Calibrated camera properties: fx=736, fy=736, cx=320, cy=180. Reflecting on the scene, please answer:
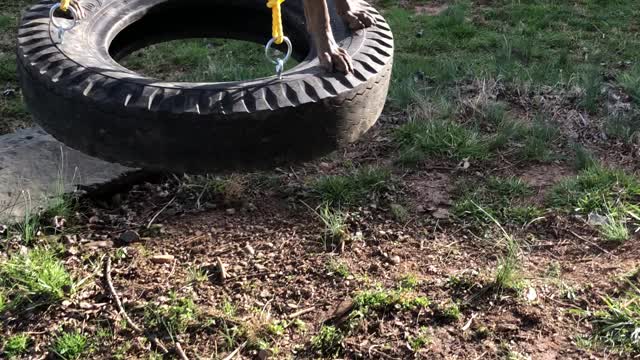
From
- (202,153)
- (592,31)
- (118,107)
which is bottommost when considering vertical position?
(592,31)

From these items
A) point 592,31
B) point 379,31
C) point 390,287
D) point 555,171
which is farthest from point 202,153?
point 592,31

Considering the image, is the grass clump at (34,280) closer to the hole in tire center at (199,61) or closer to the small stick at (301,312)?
the small stick at (301,312)

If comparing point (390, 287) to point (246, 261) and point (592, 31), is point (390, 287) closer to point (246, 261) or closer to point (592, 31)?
point (246, 261)

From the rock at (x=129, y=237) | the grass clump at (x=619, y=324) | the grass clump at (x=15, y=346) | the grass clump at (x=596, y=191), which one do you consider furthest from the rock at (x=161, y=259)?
the grass clump at (x=596, y=191)

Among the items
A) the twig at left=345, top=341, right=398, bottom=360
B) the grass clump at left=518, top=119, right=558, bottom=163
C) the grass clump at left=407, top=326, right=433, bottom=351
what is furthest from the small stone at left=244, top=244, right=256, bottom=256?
the grass clump at left=518, top=119, right=558, bottom=163

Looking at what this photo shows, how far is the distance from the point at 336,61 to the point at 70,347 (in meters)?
1.46

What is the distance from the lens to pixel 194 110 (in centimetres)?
265

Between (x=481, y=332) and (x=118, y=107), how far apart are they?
60.5 inches

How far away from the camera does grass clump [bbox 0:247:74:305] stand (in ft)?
9.00

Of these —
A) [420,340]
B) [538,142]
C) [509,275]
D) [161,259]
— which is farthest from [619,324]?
[161,259]

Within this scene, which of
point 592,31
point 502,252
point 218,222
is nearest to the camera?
point 502,252

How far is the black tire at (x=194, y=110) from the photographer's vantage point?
2.67 meters

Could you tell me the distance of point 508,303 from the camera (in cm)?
275

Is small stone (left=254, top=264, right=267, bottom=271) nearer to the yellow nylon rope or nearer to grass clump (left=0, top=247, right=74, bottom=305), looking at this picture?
grass clump (left=0, top=247, right=74, bottom=305)
